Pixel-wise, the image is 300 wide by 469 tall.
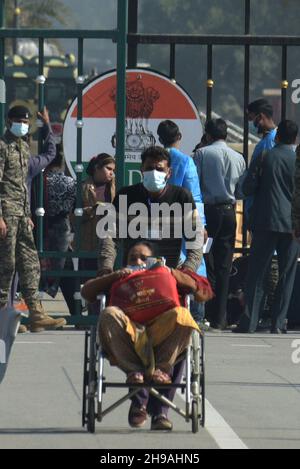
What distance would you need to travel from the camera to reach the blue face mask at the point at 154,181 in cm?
1059

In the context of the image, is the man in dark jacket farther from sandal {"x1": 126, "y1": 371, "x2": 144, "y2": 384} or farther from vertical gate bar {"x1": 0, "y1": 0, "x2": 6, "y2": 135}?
sandal {"x1": 126, "y1": 371, "x2": 144, "y2": 384}

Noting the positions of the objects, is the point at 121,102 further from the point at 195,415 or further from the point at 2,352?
the point at 195,415

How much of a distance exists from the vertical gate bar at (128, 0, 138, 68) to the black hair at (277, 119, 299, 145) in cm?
160

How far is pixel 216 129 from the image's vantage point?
15.1 m

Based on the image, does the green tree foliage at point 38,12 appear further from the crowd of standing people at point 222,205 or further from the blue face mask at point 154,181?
the blue face mask at point 154,181

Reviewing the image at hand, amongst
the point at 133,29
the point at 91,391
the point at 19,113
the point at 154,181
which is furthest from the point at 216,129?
the point at 91,391

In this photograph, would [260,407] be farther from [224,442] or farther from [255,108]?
[255,108]

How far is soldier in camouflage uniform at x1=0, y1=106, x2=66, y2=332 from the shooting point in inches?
527

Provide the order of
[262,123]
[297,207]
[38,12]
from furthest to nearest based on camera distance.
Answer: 1. [38,12]
2. [262,123]
3. [297,207]

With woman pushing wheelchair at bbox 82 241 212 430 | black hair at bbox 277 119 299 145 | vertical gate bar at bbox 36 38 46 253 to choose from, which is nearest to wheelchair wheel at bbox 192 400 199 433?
woman pushing wheelchair at bbox 82 241 212 430

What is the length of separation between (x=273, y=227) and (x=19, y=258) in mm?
2319

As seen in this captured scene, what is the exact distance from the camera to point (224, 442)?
928cm

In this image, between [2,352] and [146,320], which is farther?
[2,352]

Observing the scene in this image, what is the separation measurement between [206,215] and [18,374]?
3528 mm
